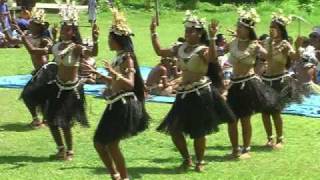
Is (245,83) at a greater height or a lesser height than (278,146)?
greater

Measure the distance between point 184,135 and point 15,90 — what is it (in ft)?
18.4

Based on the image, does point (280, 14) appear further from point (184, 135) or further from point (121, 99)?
point (121, 99)

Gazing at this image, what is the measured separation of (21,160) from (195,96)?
6.72 ft

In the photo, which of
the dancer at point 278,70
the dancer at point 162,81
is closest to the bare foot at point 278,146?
the dancer at point 278,70

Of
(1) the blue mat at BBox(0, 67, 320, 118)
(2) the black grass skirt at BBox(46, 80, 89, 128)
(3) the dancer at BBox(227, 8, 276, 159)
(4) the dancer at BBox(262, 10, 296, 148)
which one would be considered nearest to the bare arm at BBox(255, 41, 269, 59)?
(3) the dancer at BBox(227, 8, 276, 159)

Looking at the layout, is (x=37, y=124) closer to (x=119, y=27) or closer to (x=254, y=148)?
(x=254, y=148)

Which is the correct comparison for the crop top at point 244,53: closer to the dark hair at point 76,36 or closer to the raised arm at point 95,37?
the raised arm at point 95,37

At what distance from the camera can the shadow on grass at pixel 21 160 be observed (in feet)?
23.0

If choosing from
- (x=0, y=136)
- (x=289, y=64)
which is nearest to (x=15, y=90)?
(x=0, y=136)

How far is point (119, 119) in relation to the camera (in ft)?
19.4

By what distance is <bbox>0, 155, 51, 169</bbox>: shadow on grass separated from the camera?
7.02 metres

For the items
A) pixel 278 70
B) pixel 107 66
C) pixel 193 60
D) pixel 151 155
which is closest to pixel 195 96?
pixel 193 60

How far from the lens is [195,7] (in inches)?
1101

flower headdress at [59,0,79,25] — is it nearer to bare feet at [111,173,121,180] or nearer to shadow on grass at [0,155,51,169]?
shadow on grass at [0,155,51,169]
